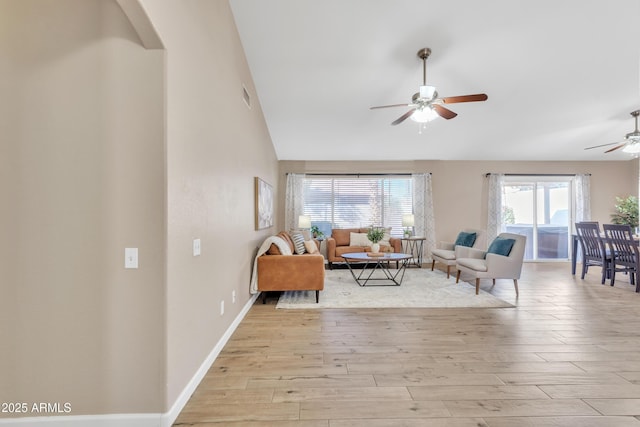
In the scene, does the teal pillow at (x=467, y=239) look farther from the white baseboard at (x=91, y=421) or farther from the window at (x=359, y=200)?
the white baseboard at (x=91, y=421)

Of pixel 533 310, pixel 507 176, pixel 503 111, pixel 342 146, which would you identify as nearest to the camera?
pixel 533 310

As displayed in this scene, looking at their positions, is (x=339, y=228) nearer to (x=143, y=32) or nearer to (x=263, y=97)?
(x=263, y=97)

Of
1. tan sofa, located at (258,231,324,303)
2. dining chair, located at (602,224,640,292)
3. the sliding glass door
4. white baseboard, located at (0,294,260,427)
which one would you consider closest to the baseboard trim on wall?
white baseboard, located at (0,294,260,427)

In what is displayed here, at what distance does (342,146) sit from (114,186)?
214 inches

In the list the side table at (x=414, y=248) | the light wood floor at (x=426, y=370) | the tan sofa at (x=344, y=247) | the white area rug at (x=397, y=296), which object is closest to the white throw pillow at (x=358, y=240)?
the tan sofa at (x=344, y=247)

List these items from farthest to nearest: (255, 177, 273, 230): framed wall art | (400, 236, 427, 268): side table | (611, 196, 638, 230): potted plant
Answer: (400, 236, 427, 268): side table, (611, 196, 638, 230): potted plant, (255, 177, 273, 230): framed wall art

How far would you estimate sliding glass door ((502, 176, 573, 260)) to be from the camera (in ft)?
24.7

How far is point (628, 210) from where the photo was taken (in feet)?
21.7

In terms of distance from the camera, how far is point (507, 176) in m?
7.43

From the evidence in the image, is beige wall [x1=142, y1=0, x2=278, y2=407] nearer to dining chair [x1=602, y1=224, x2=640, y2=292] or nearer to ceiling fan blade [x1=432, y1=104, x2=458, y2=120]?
ceiling fan blade [x1=432, y1=104, x2=458, y2=120]

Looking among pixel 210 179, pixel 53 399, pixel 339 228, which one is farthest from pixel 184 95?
pixel 339 228

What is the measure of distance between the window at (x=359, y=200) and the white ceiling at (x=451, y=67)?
129 centimetres

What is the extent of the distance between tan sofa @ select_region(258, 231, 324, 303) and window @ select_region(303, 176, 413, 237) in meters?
3.63

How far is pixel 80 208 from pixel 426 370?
261 cm
